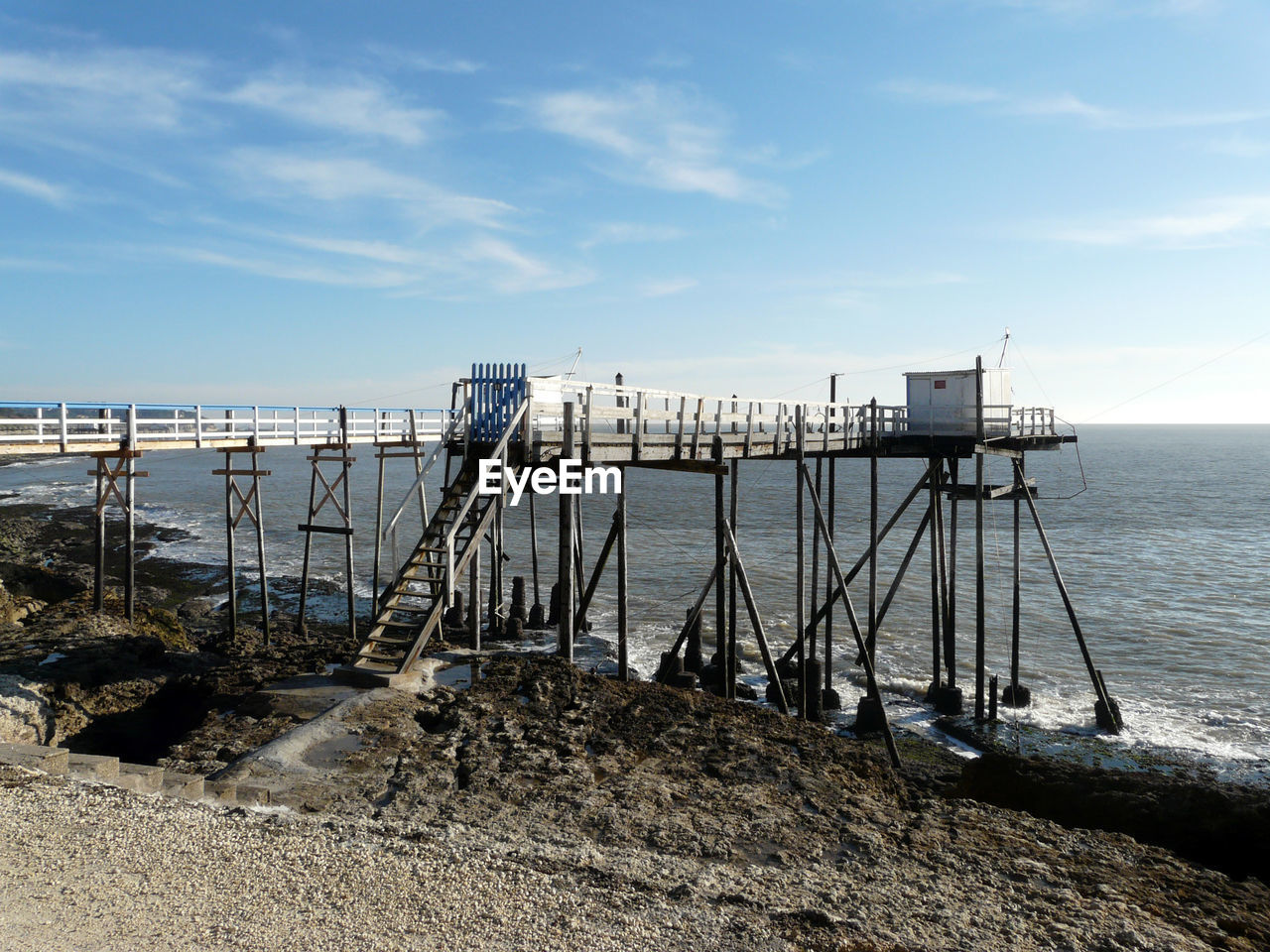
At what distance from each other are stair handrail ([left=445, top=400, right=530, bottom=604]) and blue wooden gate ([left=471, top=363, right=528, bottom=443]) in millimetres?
153

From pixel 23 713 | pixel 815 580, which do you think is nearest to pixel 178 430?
pixel 23 713

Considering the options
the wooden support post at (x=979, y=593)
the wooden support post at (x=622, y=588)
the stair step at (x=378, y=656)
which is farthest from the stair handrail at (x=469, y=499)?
the wooden support post at (x=979, y=593)

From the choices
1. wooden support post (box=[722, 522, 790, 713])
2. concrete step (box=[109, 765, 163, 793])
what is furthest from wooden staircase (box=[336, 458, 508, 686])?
wooden support post (box=[722, 522, 790, 713])

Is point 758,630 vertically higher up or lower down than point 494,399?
lower down

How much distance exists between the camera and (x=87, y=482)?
226 ft

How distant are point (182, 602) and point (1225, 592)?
3457cm

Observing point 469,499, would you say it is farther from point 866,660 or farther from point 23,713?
point 866,660

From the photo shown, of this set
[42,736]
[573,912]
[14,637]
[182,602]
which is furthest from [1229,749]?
[182,602]

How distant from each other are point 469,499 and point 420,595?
153 centimetres

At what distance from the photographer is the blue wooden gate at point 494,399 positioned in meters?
A: 13.2

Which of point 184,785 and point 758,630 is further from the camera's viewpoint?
point 758,630

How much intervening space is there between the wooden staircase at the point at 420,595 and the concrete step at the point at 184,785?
3.15 m

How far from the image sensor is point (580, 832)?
7.62 meters

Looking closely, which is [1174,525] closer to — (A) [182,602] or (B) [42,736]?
(A) [182,602]
